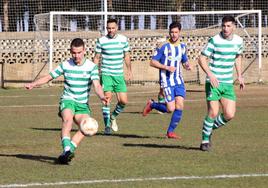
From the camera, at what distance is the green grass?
10352 mm

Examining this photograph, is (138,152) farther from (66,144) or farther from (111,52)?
(111,52)

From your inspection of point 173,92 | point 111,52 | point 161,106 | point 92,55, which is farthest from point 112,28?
point 92,55

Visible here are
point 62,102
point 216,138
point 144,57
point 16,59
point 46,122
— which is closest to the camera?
point 62,102

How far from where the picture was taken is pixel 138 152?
1273 cm

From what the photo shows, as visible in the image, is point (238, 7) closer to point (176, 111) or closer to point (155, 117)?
point (155, 117)

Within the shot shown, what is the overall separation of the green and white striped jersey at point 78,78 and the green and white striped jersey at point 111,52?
4982mm

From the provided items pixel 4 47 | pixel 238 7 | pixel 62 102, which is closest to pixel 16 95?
pixel 4 47

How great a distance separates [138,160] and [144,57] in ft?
88.9

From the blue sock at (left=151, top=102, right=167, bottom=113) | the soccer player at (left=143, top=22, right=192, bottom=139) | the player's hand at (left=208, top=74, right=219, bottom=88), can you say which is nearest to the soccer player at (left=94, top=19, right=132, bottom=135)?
the blue sock at (left=151, top=102, right=167, bottom=113)

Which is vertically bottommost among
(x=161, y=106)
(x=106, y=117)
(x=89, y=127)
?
Answer: (x=106, y=117)

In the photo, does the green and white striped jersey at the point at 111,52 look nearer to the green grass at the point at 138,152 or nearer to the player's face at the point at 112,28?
A: the player's face at the point at 112,28

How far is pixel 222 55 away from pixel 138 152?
1.94 m

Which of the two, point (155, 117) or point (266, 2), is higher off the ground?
point (266, 2)

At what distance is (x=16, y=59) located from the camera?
4150 centimetres
